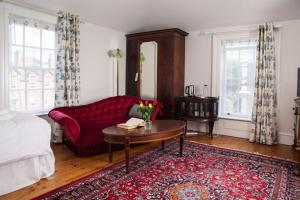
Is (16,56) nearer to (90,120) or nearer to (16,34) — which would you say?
(16,34)

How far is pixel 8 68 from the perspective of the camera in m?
3.69

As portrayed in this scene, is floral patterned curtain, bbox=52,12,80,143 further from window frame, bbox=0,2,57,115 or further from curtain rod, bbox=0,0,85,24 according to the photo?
window frame, bbox=0,2,57,115

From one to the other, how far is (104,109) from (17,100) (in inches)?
61.5

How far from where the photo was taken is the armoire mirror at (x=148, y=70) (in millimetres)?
5457

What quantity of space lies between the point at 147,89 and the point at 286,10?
10.3 feet

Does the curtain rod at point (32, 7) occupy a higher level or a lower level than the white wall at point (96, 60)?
higher

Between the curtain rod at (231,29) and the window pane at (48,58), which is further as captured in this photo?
the curtain rod at (231,29)

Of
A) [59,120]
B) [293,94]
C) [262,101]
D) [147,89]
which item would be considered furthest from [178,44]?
[59,120]

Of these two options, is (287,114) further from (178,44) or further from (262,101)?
(178,44)

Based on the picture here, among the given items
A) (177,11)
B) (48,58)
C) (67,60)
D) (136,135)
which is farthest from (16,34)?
(177,11)

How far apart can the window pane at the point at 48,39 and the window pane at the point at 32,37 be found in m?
0.10

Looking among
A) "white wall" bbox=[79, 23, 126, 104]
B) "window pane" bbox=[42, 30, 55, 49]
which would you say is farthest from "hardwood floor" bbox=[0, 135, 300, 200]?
Result: "window pane" bbox=[42, 30, 55, 49]

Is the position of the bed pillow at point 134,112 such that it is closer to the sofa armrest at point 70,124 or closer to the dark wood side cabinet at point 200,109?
the dark wood side cabinet at point 200,109

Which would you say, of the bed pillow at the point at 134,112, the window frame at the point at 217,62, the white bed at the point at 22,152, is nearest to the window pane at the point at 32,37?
the white bed at the point at 22,152
